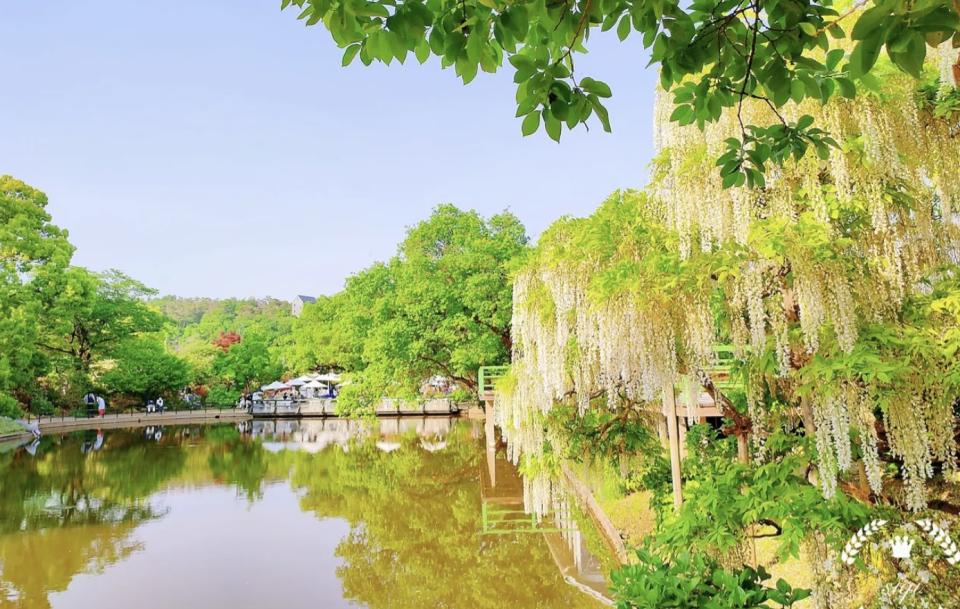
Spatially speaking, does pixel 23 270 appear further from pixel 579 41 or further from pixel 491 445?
pixel 579 41

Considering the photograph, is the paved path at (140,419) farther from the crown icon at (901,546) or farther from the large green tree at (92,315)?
the crown icon at (901,546)

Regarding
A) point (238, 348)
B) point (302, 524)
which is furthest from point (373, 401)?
point (238, 348)

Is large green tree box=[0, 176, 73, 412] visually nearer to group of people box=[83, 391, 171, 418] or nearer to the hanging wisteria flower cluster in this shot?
group of people box=[83, 391, 171, 418]

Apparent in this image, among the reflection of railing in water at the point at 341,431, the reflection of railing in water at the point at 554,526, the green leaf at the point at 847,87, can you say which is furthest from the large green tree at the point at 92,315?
the green leaf at the point at 847,87

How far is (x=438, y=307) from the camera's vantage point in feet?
58.4

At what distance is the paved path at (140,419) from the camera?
28.0m

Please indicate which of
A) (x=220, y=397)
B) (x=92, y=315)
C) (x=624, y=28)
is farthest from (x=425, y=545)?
(x=220, y=397)

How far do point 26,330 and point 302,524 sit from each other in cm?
1791

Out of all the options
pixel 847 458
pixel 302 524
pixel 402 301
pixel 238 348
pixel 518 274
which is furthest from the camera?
pixel 238 348

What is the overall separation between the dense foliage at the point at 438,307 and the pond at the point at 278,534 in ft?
9.31

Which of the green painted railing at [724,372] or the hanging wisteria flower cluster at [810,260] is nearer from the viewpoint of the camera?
the hanging wisteria flower cluster at [810,260]

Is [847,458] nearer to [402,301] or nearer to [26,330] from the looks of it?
[402,301]

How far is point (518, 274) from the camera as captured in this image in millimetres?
7223

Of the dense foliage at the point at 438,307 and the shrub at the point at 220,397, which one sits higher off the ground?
the dense foliage at the point at 438,307
